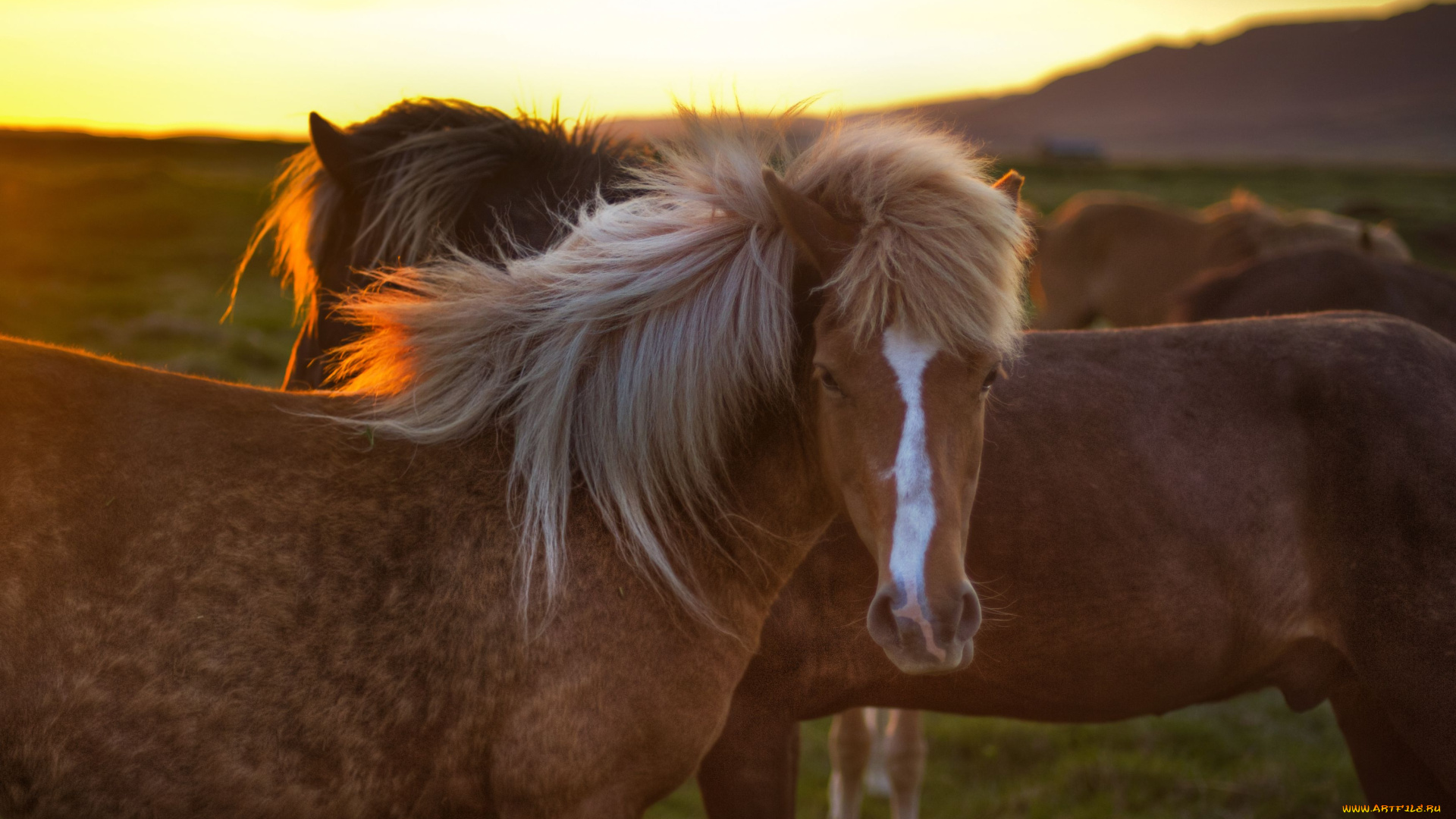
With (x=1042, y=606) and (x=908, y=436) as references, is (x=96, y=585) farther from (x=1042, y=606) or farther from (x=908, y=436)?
(x=1042, y=606)

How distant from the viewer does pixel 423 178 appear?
11.7 feet

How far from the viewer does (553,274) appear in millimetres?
2504

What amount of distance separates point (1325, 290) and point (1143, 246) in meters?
6.50

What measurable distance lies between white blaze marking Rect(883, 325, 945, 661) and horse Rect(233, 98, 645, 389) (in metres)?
1.65

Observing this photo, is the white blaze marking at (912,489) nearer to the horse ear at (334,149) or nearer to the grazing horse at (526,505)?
the grazing horse at (526,505)

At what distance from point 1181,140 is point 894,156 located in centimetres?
20981

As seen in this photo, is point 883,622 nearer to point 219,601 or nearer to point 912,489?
point 912,489

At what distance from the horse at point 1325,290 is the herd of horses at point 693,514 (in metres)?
2.45

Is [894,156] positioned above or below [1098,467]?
above

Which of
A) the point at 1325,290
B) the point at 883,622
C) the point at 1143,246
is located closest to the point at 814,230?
the point at 883,622

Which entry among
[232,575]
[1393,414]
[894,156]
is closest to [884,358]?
[894,156]

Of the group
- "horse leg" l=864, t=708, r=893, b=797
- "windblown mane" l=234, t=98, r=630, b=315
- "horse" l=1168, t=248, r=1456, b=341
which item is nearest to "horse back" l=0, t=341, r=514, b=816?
"windblown mane" l=234, t=98, r=630, b=315

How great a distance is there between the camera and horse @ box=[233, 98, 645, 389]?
3477 mm

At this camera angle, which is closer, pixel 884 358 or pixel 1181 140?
pixel 884 358
